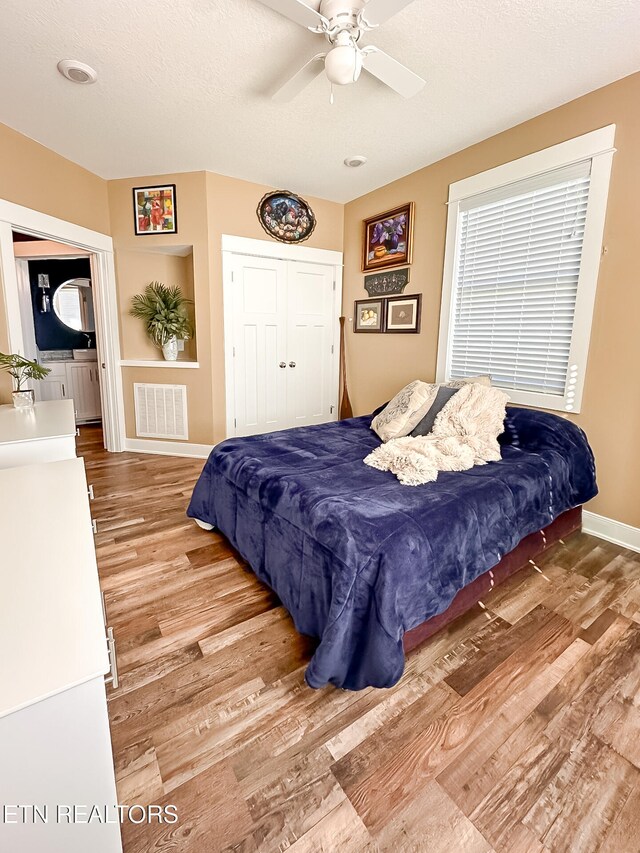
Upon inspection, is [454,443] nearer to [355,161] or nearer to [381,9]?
[381,9]

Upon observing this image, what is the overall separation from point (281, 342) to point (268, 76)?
2219 millimetres

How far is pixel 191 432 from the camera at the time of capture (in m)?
4.00

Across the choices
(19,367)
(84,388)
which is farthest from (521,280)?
(84,388)

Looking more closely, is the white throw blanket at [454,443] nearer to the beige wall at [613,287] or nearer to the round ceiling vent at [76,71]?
the beige wall at [613,287]

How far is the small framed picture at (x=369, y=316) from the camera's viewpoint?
390cm

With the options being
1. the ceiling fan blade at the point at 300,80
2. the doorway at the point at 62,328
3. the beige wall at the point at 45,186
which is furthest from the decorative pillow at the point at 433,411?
the doorway at the point at 62,328

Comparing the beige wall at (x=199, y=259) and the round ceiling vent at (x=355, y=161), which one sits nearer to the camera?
the round ceiling vent at (x=355, y=161)

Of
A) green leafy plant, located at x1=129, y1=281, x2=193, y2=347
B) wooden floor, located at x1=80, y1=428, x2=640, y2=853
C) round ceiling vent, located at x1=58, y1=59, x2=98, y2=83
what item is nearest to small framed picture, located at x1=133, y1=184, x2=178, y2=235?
green leafy plant, located at x1=129, y1=281, x2=193, y2=347

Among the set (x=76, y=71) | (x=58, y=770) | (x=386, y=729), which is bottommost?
(x=386, y=729)

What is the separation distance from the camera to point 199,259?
3.63 m

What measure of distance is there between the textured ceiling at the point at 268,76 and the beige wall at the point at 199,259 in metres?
0.37

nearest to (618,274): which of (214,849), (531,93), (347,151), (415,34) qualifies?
(531,93)

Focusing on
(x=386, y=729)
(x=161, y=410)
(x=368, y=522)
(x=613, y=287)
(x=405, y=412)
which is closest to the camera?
(x=386, y=729)

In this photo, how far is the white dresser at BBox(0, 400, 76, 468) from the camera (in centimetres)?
167
